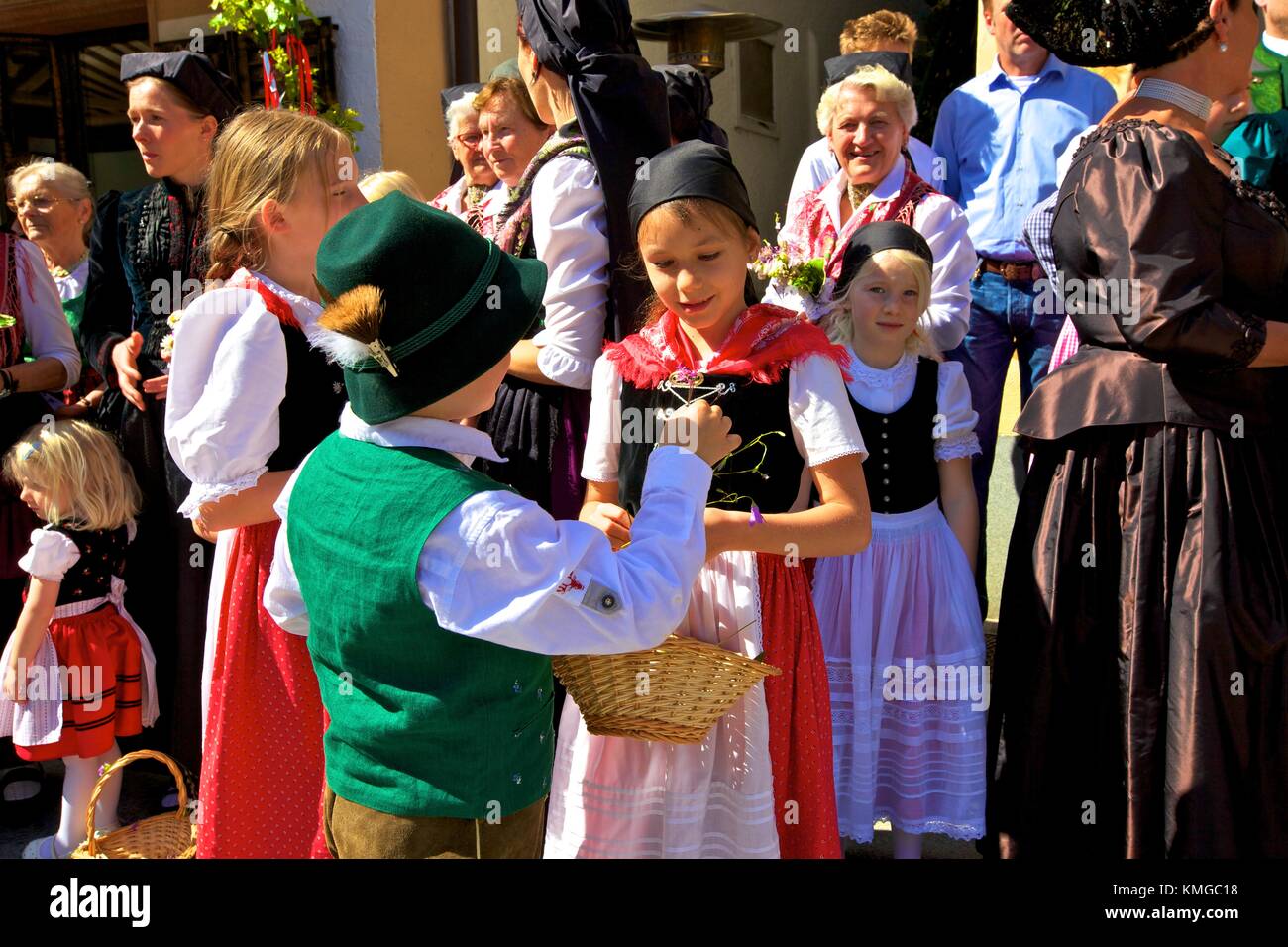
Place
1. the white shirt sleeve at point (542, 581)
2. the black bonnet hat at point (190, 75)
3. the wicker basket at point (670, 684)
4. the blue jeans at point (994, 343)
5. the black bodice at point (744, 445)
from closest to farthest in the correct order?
the white shirt sleeve at point (542, 581)
the wicker basket at point (670, 684)
the black bodice at point (744, 445)
the black bonnet hat at point (190, 75)
the blue jeans at point (994, 343)

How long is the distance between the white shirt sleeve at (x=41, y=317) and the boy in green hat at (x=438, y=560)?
8.80ft

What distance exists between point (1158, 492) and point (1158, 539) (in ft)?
0.32

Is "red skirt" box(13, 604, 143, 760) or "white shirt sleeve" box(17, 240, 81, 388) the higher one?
"white shirt sleeve" box(17, 240, 81, 388)

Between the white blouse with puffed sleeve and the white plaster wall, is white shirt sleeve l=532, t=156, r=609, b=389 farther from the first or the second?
the white plaster wall

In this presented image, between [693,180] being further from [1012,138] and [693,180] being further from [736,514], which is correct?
[1012,138]

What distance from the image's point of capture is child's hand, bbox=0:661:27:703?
356cm

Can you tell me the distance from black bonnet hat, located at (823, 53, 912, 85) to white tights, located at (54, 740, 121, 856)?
11.7 feet

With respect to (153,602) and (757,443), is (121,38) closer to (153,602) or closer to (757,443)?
(153,602)

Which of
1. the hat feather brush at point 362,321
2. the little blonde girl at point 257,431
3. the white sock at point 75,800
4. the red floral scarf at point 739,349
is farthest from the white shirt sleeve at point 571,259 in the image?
the white sock at point 75,800

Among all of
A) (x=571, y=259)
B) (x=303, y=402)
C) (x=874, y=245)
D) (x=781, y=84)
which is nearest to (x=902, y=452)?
(x=874, y=245)

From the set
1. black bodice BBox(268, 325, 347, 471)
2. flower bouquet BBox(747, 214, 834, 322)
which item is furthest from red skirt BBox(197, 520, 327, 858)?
flower bouquet BBox(747, 214, 834, 322)

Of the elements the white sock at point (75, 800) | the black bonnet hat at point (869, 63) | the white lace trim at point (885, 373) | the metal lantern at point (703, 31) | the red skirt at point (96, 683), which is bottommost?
the white sock at point (75, 800)

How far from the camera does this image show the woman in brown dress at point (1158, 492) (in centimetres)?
248

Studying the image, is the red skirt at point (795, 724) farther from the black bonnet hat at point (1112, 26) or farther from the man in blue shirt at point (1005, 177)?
the man in blue shirt at point (1005, 177)
